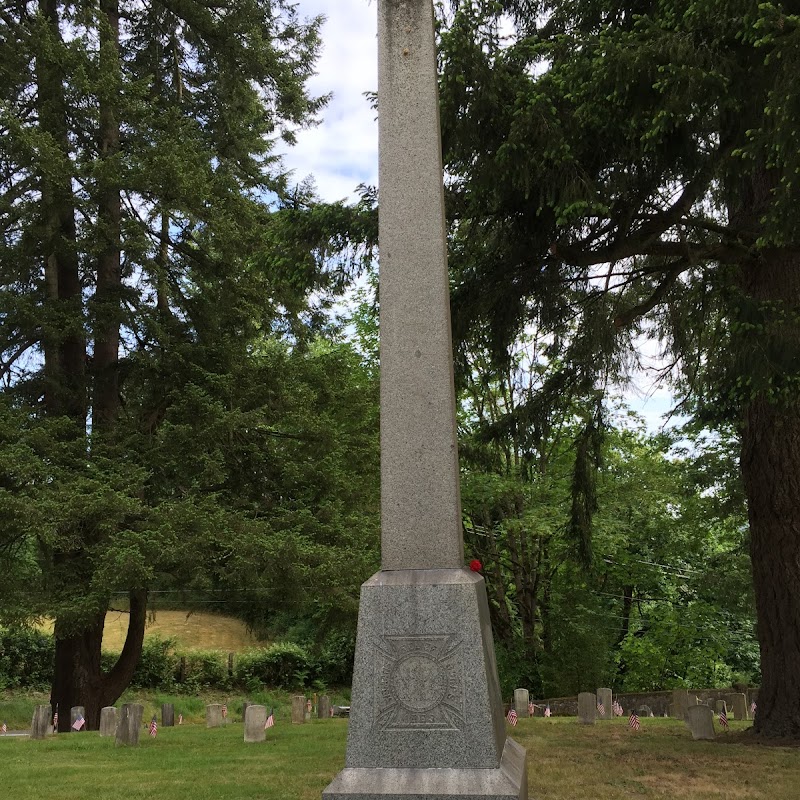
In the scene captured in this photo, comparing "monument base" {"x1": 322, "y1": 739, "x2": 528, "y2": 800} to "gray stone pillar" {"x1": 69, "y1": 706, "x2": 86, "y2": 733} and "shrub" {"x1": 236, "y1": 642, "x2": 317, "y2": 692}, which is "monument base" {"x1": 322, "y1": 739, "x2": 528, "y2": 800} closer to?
"gray stone pillar" {"x1": 69, "y1": 706, "x2": 86, "y2": 733}

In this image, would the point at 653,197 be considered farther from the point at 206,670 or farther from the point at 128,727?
the point at 206,670

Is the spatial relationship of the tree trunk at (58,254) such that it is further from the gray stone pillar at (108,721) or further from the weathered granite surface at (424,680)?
the weathered granite surface at (424,680)

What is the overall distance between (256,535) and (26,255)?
5.68m

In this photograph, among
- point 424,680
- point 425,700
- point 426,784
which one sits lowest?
point 426,784

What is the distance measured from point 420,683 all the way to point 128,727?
21.7 feet

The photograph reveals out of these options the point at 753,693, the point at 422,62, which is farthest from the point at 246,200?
the point at 753,693

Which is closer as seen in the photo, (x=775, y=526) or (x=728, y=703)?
(x=775, y=526)

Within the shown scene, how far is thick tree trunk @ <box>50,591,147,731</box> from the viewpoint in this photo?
12.7 m

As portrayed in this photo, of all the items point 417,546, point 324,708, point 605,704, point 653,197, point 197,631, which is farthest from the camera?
point 197,631

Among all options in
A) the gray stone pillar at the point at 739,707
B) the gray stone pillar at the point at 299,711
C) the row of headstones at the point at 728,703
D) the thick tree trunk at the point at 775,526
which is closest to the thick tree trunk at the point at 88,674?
the gray stone pillar at the point at 299,711

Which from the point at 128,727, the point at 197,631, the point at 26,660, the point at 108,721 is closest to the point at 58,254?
the point at 108,721

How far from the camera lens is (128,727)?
9.65 meters

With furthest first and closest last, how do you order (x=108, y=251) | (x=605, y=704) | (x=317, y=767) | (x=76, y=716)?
(x=108, y=251) < (x=605, y=704) < (x=76, y=716) < (x=317, y=767)

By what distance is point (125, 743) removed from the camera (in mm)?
9602
